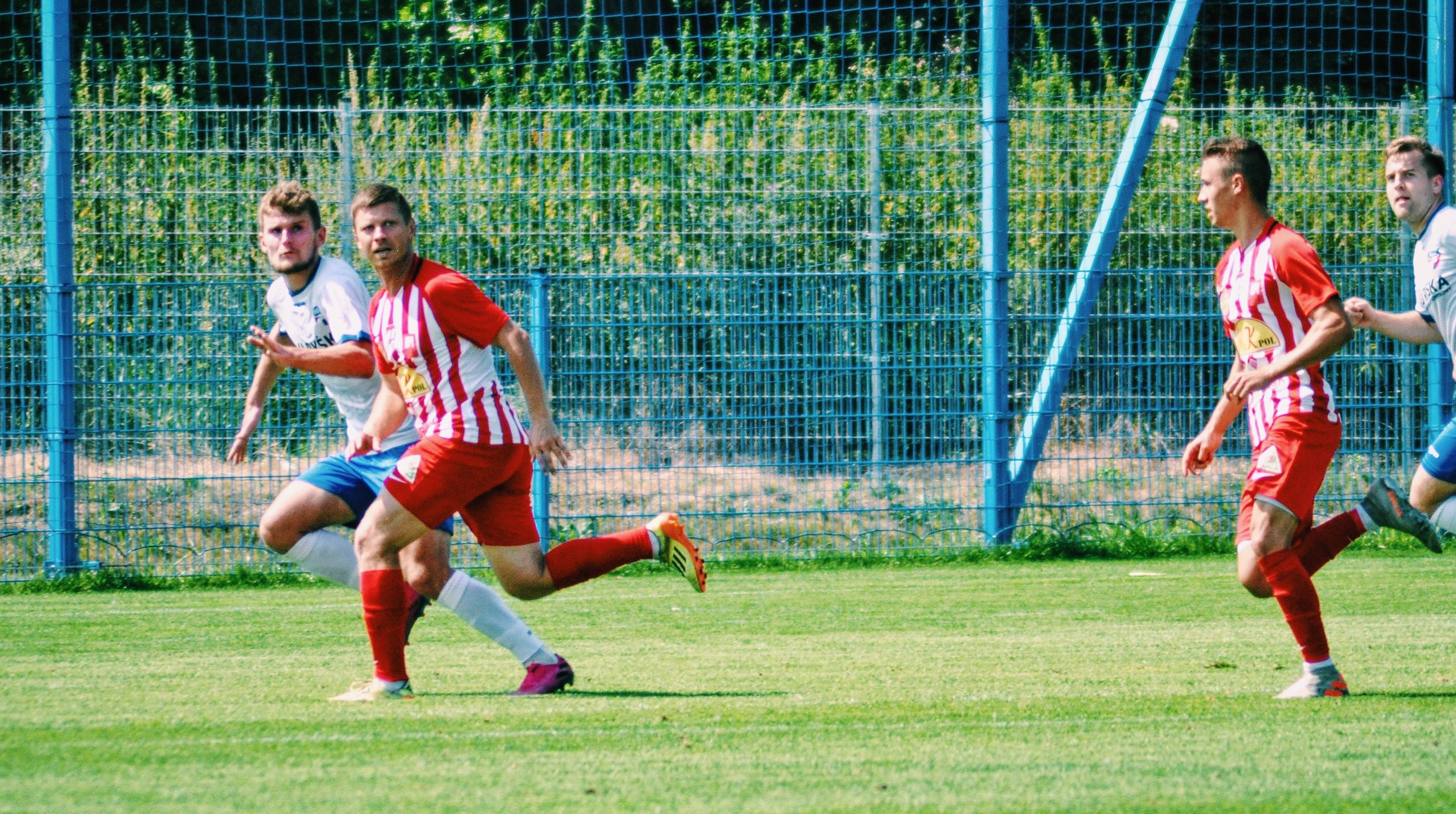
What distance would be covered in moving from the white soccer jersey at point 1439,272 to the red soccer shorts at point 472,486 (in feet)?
11.6

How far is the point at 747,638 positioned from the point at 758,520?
338cm

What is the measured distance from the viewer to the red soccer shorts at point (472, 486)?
543 cm

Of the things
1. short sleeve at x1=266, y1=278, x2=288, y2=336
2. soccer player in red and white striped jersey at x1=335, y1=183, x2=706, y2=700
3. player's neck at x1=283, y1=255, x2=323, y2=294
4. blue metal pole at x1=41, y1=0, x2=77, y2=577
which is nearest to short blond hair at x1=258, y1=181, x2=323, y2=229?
player's neck at x1=283, y1=255, x2=323, y2=294

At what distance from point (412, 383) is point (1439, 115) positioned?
8.30m

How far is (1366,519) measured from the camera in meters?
5.99

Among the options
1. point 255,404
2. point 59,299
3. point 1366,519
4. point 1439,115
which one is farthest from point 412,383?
point 1439,115

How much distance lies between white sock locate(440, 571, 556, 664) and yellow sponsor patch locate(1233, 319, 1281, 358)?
253 centimetres

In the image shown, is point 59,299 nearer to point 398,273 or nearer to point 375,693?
point 398,273

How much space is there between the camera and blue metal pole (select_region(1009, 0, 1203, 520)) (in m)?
10.7

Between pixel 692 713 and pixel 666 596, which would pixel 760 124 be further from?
pixel 692 713

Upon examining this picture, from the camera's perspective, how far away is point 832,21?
45.5ft

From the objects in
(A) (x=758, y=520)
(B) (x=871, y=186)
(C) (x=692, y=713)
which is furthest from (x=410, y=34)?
(C) (x=692, y=713)

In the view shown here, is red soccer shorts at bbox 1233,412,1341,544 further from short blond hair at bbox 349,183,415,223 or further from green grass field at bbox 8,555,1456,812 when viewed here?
short blond hair at bbox 349,183,415,223

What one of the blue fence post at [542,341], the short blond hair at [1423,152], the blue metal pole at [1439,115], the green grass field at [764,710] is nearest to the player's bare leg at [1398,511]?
the green grass field at [764,710]
